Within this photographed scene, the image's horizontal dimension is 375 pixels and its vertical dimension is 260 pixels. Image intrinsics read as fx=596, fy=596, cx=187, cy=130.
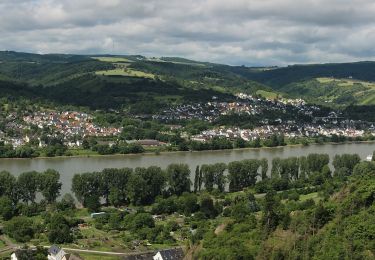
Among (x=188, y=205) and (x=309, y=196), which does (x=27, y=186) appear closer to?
(x=188, y=205)

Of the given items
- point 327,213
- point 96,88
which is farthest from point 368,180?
point 96,88

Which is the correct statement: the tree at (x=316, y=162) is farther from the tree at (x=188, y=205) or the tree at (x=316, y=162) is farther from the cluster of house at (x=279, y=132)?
the cluster of house at (x=279, y=132)

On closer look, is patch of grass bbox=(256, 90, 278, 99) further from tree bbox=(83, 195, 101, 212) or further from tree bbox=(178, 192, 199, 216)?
tree bbox=(83, 195, 101, 212)

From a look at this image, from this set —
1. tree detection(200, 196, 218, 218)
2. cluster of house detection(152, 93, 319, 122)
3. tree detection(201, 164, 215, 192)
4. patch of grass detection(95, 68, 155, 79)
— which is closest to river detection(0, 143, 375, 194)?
tree detection(201, 164, 215, 192)

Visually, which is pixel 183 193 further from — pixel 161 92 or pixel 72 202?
pixel 161 92

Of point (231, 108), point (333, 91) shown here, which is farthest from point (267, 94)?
point (333, 91)

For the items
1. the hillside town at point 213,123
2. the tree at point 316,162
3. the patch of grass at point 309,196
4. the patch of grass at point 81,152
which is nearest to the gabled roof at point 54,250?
the patch of grass at point 309,196
